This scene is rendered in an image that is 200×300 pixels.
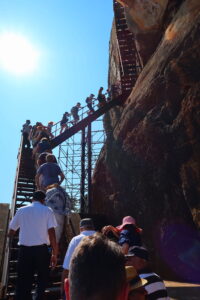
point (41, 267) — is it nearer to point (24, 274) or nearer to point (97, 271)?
point (24, 274)

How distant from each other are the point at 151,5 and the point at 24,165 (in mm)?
7988

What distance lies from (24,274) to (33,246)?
0.33 meters

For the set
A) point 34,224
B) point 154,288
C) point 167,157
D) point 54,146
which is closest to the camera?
point 154,288

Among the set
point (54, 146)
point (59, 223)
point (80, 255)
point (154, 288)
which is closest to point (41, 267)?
point (59, 223)

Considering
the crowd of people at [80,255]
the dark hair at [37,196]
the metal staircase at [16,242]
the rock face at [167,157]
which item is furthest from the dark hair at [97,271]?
the rock face at [167,157]

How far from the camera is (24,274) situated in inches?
137

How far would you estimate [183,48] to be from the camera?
7.46 metres

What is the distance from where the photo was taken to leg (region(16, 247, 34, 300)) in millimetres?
3426

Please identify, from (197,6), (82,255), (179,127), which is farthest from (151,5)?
(82,255)

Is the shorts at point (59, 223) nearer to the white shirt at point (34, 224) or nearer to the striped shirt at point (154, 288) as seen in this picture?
the white shirt at point (34, 224)

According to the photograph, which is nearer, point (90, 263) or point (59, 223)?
point (90, 263)

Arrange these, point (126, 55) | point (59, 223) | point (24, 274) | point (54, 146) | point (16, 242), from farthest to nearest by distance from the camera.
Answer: point (126, 55) < point (54, 146) < point (16, 242) < point (59, 223) < point (24, 274)

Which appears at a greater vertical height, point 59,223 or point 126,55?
point 126,55

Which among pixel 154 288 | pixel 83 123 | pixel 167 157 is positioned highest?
pixel 83 123
